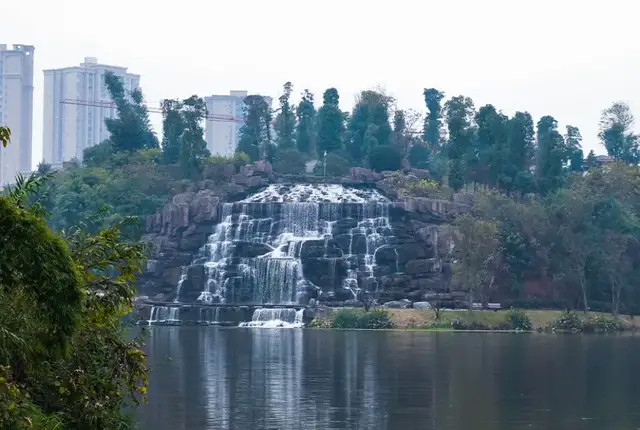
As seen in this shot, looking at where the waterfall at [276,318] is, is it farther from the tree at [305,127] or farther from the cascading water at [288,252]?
the tree at [305,127]

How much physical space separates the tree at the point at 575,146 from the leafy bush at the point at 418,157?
14137mm

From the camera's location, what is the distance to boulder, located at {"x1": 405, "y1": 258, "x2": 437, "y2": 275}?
95000mm

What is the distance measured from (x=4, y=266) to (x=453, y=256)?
7749cm

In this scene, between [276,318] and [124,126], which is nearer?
[276,318]

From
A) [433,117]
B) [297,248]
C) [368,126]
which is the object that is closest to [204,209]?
[297,248]

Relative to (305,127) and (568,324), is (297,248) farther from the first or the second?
(305,127)

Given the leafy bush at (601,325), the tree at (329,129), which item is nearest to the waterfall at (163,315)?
the leafy bush at (601,325)

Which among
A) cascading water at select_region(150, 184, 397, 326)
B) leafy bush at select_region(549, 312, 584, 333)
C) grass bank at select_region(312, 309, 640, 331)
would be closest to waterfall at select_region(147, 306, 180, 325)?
cascading water at select_region(150, 184, 397, 326)

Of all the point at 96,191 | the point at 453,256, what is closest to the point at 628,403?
the point at 453,256

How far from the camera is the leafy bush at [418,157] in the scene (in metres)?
123

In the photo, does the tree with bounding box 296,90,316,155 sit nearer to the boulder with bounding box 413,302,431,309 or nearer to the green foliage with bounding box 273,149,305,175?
the green foliage with bounding box 273,149,305,175

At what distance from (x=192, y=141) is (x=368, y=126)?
19261 mm

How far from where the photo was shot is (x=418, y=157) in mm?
123875

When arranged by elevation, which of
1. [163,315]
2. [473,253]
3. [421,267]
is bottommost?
[163,315]
